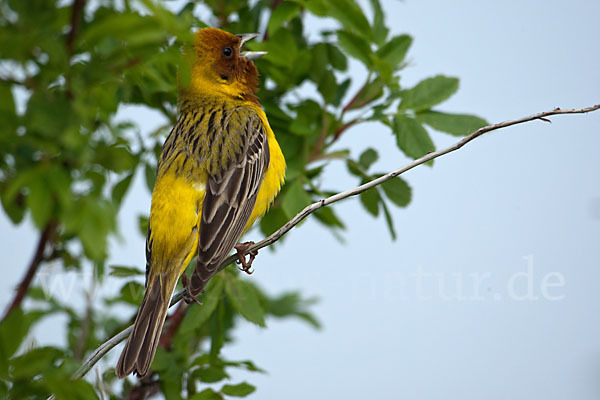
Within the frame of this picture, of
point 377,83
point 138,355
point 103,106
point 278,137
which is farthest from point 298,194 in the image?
point 103,106

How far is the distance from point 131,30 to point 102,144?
36cm

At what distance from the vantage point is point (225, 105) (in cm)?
396

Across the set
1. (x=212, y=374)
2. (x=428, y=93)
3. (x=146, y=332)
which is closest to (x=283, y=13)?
(x=428, y=93)

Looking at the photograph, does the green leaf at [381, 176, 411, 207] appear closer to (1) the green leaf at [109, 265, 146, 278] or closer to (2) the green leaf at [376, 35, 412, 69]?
(2) the green leaf at [376, 35, 412, 69]

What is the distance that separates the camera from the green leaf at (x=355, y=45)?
3293 mm

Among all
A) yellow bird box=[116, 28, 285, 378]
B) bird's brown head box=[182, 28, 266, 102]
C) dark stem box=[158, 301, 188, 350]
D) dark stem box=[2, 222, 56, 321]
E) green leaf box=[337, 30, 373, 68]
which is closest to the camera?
dark stem box=[2, 222, 56, 321]

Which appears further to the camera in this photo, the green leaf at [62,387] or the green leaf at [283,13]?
the green leaf at [283,13]

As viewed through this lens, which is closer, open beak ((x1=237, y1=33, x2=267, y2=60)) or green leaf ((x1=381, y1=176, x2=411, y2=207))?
green leaf ((x1=381, y1=176, x2=411, y2=207))

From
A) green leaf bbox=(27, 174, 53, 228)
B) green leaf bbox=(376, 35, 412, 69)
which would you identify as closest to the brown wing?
green leaf bbox=(376, 35, 412, 69)

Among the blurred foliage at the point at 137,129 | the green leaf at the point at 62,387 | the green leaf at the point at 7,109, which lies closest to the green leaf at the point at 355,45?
the blurred foliage at the point at 137,129

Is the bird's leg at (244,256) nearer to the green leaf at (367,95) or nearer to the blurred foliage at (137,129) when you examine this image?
the blurred foliage at (137,129)

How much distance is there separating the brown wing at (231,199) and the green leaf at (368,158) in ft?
1.65

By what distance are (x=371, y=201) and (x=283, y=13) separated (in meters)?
1.02

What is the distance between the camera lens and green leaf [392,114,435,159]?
3193mm
